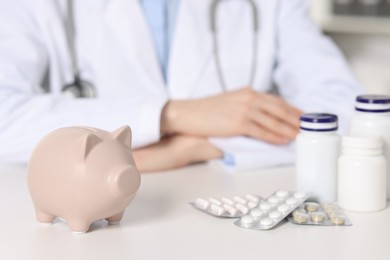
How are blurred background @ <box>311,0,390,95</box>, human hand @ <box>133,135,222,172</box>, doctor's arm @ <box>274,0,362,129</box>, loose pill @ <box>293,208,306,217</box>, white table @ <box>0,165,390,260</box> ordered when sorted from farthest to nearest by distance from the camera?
1. blurred background @ <box>311,0,390,95</box>
2. doctor's arm @ <box>274,0,362,129</box>
3. human hand @ <box>133,135,222,172</box>
4. loose pill @ <box>293,208,306,217</box>
5. white table @ <box>0,165,390,260</box>

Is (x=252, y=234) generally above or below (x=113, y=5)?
below

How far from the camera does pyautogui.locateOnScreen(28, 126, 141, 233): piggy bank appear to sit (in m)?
0.72

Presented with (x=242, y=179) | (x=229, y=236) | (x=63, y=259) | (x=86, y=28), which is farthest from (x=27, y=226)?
(x=86, y=28)

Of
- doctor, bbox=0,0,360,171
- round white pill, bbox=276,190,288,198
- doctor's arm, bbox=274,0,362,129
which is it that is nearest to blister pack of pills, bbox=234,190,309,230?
Answer: round white pill, bbox=276,190,288,198

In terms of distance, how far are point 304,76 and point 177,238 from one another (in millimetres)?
686

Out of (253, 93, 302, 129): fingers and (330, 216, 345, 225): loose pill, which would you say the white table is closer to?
(330, 216, 345, 225): loose pill

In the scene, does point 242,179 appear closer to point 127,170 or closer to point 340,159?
point 340,159

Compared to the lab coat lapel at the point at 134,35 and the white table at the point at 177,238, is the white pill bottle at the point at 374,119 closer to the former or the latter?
the white table at the point at 177,238

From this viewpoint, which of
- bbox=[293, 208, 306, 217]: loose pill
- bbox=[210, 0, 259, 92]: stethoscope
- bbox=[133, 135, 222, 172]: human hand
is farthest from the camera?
bbox=[210, 0, 259, 92]: stethoscope

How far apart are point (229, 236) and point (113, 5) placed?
0.72 meters

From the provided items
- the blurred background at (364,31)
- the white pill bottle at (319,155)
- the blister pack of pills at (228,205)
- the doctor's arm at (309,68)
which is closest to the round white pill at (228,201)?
the blister pack of pills at (228,205)

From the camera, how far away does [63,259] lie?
0.67 meters

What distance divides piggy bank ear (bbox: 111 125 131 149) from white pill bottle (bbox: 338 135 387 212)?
26cm

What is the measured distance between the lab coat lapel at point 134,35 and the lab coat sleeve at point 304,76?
0.25 metres
